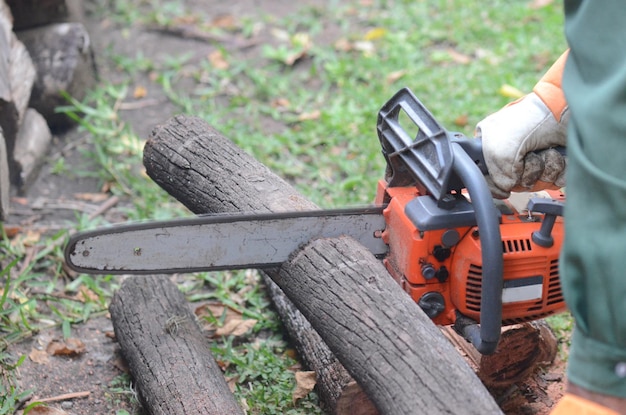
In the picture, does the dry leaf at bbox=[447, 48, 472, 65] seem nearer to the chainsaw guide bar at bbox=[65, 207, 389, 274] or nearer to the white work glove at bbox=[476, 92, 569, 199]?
the white work glove at bbox=[476, 92, 569, 199]

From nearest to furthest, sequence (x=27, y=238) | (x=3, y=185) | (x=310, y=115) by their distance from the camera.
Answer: (x=3, y=185)
(x=27, y=238)
(x=310, y=115)

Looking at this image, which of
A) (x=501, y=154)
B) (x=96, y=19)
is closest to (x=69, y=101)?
(x=96, y=19)

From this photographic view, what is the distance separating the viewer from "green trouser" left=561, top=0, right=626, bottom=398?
5.06 ft

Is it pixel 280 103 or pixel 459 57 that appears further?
pixel 459 57

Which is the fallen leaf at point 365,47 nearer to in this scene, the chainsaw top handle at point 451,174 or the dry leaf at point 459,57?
the dry leaf at point 459,57

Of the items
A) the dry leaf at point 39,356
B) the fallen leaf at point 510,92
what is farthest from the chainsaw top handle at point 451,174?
the fallen leaf at point 510,92

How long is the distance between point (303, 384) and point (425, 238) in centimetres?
81

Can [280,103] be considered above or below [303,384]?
above

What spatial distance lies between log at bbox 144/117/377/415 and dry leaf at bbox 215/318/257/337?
0.44 feet

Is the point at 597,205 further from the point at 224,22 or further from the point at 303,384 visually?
the point at 224,22

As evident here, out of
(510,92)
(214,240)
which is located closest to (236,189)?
(214,240)

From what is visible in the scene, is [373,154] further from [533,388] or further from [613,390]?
[613,390]

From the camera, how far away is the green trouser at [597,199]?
5.06ft

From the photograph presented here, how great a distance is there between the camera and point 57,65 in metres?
4.30
